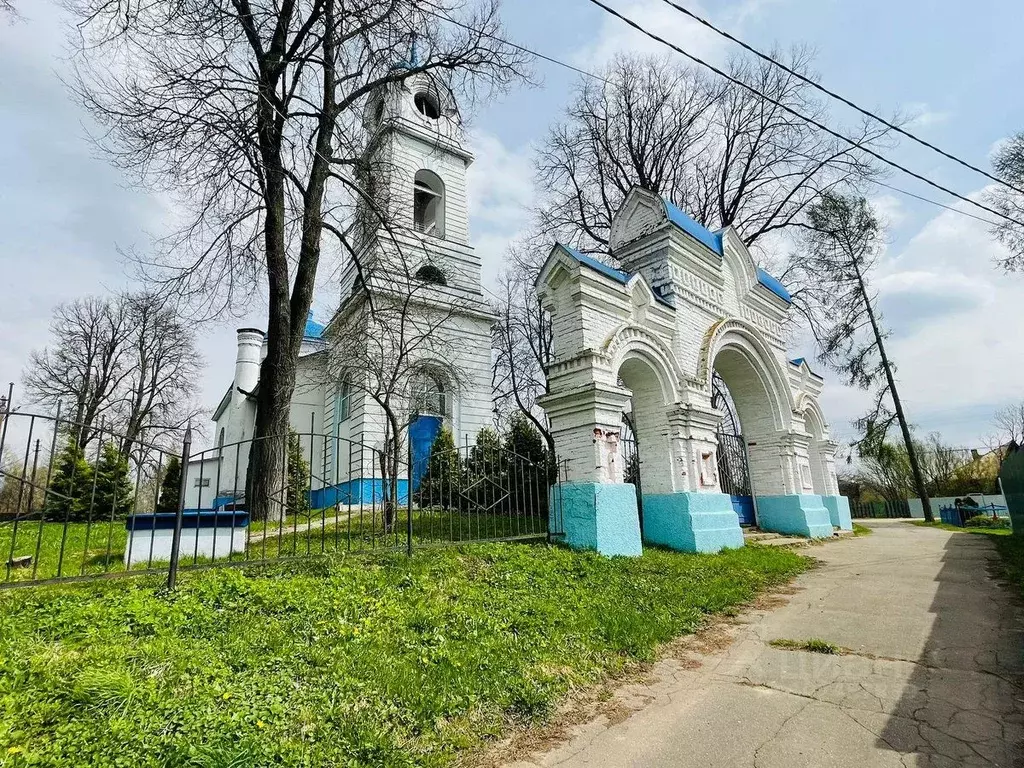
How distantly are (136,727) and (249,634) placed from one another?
3.60 ft

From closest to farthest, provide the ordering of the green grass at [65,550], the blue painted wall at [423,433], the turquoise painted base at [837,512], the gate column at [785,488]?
the green grass at [65,550] < the gate column at [785,488] < the blue painted wall at [423,433] < the turquoise painted base at [837,512]

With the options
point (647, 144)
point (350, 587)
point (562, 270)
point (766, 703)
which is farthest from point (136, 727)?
point (647, 144)

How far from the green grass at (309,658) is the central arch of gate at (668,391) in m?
2.17

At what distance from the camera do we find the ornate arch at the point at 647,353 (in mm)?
8062

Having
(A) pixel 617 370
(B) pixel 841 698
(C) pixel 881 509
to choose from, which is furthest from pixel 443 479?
(C) pixel 881 509

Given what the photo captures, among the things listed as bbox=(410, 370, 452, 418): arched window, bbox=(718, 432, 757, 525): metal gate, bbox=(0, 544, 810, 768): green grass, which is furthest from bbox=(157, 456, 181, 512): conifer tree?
bbox=(718, 432, 757, 525): metal gate

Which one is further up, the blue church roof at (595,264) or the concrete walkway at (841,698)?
the blue church roof at (595,264)

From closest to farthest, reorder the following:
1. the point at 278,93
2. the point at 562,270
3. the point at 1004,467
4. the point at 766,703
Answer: the point at 766,703, the point at 562,270, the point at 278,93, the point at 1004,467

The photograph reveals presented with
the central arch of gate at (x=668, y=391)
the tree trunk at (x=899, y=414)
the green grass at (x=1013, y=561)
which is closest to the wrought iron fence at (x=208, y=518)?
the central arch of gate at (x=668, y=391)

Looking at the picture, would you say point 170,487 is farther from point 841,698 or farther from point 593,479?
point 841,698

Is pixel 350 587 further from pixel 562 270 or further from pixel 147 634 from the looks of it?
pixel 562 270

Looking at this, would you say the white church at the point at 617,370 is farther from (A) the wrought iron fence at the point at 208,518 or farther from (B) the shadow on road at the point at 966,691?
(B) the shadow on road at the point at 966,691

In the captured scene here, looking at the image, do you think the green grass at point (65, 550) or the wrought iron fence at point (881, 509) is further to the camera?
the wrought iron fence at point (881, 509)

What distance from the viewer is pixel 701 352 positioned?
400 inches
